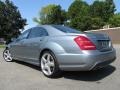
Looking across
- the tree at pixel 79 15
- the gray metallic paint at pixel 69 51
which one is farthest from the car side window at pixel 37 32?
the tree at pixel 79 15

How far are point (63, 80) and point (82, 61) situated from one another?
825 mm

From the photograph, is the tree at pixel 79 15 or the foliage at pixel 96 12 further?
the foliage at pixel 96 12

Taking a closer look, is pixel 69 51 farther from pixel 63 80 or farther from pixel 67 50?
pixel 63 80

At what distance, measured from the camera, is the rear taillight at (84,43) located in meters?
6.12

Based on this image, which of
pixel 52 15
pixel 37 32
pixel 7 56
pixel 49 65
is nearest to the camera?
pixel 49 65

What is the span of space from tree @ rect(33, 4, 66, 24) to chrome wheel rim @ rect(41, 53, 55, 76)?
215 feet

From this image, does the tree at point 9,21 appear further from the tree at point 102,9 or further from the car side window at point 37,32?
the car side window at point 37,32

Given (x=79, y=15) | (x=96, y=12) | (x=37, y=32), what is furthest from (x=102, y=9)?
(x=37, y=32)

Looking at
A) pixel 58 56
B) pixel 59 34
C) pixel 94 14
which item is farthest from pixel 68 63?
pixel 94 14

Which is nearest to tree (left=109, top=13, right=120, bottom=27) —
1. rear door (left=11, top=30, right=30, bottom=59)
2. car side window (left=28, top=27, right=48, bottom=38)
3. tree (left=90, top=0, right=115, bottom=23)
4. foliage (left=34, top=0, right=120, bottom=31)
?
foliage (left=34, top=0, right=120, bottom=31)

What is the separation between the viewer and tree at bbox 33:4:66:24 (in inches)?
2901

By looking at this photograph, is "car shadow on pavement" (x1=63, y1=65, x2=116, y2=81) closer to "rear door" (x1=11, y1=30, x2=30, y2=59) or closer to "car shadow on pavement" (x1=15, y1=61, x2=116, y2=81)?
"car shadow on pavement" (x1=15, y1=61, x2=116, y2=81)

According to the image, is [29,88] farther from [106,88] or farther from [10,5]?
[10,5]

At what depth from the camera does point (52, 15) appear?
7481cm
